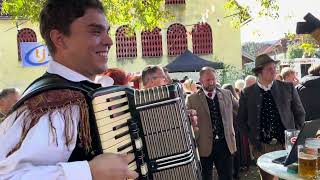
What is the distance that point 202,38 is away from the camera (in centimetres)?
1884

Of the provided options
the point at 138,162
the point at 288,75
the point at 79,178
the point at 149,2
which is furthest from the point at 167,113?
the point at 288,75

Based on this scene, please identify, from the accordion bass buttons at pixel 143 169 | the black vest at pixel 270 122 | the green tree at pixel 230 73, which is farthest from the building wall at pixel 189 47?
the accordion bass buttons at pixel 143 169

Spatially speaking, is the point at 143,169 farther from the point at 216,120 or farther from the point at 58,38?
the point at 216,120

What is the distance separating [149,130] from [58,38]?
0.52m

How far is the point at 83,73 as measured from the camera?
164 cm

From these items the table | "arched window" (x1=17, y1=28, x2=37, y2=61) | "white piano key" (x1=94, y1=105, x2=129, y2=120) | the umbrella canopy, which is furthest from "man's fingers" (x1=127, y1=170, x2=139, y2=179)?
"arched window" (x1=17, y1=28, x2=37, y2=61)

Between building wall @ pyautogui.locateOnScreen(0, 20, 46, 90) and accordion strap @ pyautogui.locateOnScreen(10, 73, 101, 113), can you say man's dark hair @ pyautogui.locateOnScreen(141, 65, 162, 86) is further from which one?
building wall @ pyautogui.locateOnScreen(0, 20, 46, 90)

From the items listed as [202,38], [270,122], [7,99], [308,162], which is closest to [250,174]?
[270,122]

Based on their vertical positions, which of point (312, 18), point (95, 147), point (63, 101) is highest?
point (312, 18)

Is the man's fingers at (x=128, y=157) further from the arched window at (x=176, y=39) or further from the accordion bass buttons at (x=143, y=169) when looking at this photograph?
the arched window at (x=176, y=39)

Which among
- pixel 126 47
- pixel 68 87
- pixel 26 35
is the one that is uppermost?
pixel 26 35

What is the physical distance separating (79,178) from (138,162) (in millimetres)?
328

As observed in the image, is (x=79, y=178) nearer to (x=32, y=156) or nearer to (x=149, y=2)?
(x=32, y=156)

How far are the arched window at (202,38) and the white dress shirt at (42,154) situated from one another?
17401 mm
